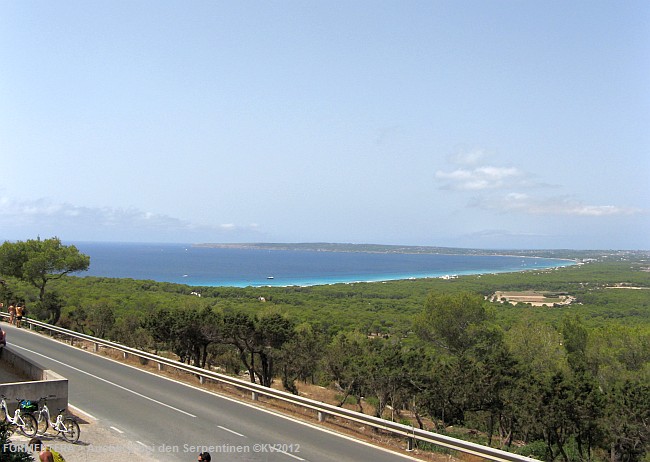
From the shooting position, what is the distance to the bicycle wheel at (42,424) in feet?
38.5

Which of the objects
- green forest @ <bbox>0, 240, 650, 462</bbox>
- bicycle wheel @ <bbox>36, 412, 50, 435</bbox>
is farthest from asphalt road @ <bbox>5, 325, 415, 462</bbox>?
green forest @ <bbox>0, 240, 650, 462</bbox>

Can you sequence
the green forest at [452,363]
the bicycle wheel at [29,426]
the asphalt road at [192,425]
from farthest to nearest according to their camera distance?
the green forest at [452,363] → the asphalt road at [192,425] → the bicycle wheel at [29,426]

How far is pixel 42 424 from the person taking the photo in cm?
1223

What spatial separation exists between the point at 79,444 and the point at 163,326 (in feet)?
49.9

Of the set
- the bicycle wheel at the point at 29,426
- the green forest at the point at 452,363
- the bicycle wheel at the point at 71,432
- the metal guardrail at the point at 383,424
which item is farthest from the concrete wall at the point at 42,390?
the green forest at the point at 452,363

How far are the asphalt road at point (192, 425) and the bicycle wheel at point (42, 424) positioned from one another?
5.12 ft

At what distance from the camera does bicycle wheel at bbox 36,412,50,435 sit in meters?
11.7

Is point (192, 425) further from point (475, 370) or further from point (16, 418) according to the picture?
point (475, 370)

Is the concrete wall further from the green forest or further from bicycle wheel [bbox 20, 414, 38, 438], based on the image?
the green forest

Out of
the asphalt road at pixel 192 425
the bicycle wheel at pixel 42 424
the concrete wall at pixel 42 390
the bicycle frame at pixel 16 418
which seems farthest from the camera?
the concrete wall at pixel 42 390

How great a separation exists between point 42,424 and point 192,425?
3506mm

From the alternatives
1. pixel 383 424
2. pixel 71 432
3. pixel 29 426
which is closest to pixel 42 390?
pixel 29 426

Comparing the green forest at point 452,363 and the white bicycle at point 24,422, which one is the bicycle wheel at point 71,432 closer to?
the white bicycle at point 24,422

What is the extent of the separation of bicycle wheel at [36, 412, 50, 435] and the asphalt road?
1.56 m
